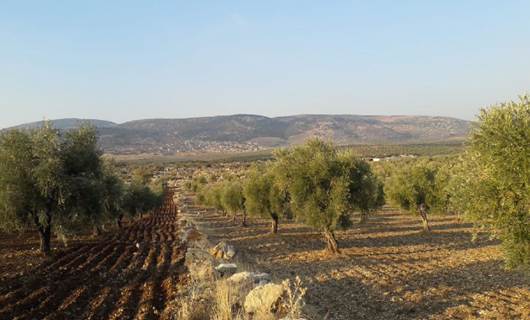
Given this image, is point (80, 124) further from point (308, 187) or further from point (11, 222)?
point (308, 187)

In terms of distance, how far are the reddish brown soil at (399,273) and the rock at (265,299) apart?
3420mm

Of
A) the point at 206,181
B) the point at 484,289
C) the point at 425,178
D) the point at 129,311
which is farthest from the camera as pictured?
the point at 206,181


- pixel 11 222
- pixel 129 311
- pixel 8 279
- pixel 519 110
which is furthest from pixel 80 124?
pixel 519 110

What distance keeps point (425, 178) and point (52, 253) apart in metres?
33.4

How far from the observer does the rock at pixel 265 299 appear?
11744 millimetres

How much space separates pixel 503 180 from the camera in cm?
1383

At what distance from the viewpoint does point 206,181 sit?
11756cm

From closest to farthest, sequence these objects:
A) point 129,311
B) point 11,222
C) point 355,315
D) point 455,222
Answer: point 129,311 → point 355,315 → point 11,222 → point 455,222

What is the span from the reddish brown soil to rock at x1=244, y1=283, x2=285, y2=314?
3.42m

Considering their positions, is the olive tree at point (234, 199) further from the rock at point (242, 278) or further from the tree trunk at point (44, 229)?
the rock at point (242, 278)

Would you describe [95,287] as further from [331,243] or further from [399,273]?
[331,243]

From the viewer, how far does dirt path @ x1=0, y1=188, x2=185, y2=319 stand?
46.9ft

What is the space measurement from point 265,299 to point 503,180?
8766 millimetres

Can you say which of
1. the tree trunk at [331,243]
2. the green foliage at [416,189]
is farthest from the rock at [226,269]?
the green foliage at [416,189]
